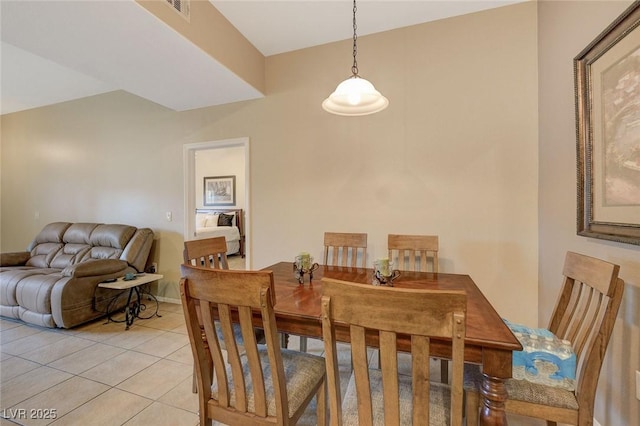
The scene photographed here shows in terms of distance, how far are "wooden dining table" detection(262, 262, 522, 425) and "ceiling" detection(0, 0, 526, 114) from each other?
6.62ft

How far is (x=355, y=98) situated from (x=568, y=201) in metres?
1.56

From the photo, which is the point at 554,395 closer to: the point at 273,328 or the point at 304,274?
the point at 273,328

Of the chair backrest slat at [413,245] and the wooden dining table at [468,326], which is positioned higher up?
the chair backrest slat at [413,245]

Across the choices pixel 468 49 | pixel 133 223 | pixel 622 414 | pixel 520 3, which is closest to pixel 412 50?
pixel 468 49

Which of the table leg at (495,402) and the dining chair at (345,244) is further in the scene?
the dining chair at (345,244)

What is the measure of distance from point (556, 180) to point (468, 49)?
136cm

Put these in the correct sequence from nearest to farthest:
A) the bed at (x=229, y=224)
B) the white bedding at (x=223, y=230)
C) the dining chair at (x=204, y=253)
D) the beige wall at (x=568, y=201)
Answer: the beige wall at (x=568, y=201)
the dining chair at (x=204, y=253)
the white bedding at (x=223, y=230)
the bed at (x=229, y=224)


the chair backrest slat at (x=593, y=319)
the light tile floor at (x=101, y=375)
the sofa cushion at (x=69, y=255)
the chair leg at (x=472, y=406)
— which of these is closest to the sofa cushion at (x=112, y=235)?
the sofa cushion at (x=69, y=255)

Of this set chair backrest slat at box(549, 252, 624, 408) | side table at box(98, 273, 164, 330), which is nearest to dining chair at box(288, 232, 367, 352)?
chair backrest slat at box(549, 252, 624, 408)

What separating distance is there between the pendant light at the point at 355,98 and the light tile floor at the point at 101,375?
6.34 feet

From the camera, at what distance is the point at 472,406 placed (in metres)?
1.16

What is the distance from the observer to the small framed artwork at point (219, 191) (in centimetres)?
704

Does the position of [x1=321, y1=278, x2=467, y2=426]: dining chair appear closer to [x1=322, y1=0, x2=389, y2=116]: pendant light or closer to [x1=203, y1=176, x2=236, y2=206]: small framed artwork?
[x1=322, y1=0, x2=389, y2=116]: pendant light

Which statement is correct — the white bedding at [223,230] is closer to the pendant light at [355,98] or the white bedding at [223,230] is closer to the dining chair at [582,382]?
the pendant light at [355,98]
